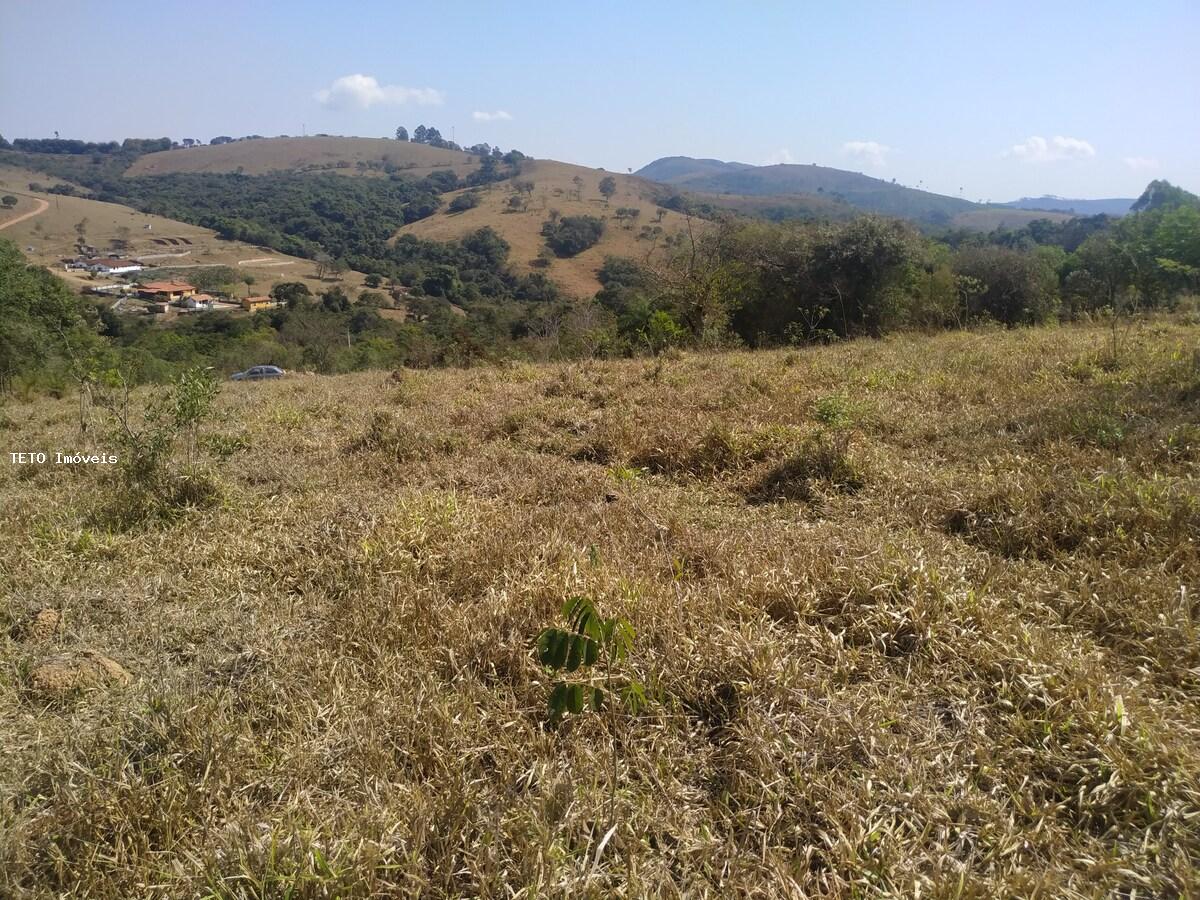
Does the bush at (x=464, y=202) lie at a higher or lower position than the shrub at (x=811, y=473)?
higher

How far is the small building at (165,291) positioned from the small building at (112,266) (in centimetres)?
506

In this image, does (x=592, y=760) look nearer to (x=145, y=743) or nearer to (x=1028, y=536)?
(x=145, y=743)

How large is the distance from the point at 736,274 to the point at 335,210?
76.7m

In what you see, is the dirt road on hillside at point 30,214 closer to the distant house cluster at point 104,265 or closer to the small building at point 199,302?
the distant house cluster at point 104,265

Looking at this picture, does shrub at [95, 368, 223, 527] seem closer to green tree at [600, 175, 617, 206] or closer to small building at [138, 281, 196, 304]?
small building at [138, 281, 196, 304]

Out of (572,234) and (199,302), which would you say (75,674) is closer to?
(199,302)

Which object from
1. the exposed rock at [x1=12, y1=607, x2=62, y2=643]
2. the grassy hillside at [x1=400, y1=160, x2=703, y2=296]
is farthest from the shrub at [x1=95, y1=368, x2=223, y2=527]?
the grassy hillside at [x1=400, y1=160, x2=703, y2=296]

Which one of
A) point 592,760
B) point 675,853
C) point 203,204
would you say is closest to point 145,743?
point 592,760

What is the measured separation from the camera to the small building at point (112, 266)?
4872 cm

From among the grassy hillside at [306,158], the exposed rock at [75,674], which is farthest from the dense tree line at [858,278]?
the grassy hillside at [306,158]

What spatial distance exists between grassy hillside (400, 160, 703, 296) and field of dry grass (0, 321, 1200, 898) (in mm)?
42954

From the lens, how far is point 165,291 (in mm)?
43031

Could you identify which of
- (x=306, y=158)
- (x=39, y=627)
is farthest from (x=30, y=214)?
(x=39, y=627)

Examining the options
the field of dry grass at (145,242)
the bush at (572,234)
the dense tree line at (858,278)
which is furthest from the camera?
the bush at (572,234)
